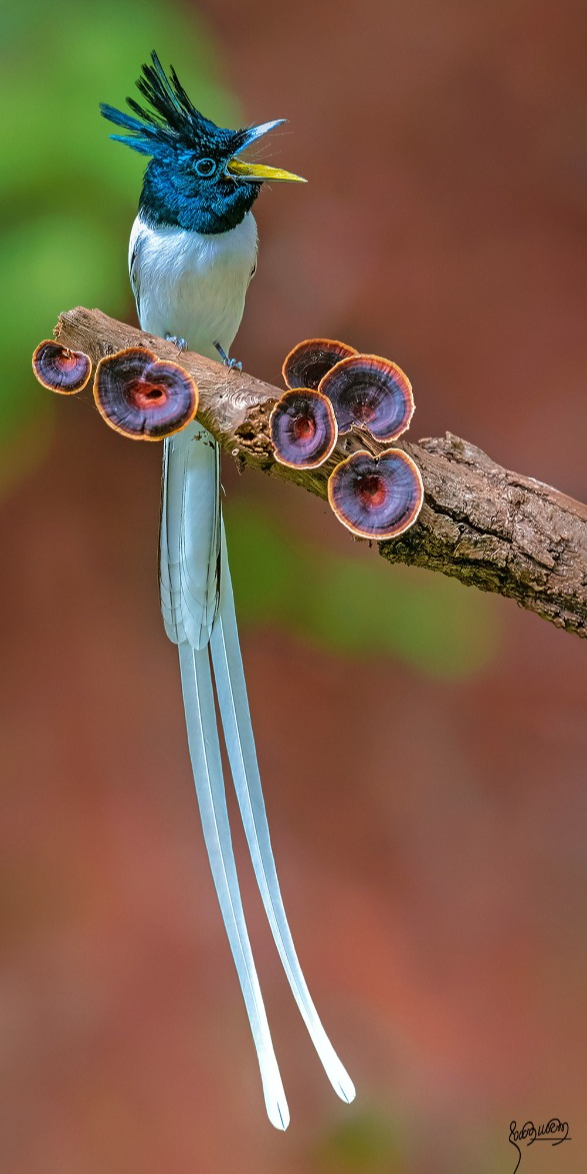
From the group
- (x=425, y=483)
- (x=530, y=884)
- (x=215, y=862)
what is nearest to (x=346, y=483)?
(x=425, y=483)

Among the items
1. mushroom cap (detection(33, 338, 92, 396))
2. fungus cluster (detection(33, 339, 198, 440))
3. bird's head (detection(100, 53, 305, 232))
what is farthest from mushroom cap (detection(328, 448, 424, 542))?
bird's head (detection(100, 53, 305, 232))

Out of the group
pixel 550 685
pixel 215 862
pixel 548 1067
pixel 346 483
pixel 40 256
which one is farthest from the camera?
pixel 550 685

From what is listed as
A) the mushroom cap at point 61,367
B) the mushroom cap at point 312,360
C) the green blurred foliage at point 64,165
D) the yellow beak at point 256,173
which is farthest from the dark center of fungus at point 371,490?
the green blurred foliage at point 64,165

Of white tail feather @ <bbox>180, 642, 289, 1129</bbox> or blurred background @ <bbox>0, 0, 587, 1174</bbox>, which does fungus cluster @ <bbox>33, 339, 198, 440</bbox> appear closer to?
white tail feather @ <bbox>180, 642, 289, 1129</bbox>

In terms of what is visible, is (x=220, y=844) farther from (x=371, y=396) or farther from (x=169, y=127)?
(x=169, y=127)

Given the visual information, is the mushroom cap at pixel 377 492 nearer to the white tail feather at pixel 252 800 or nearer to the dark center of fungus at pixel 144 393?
the dark center of fungus at pixel 144 393

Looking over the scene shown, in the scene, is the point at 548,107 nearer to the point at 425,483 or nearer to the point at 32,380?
the point at 32,380

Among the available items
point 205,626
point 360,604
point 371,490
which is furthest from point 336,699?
point 371,490
